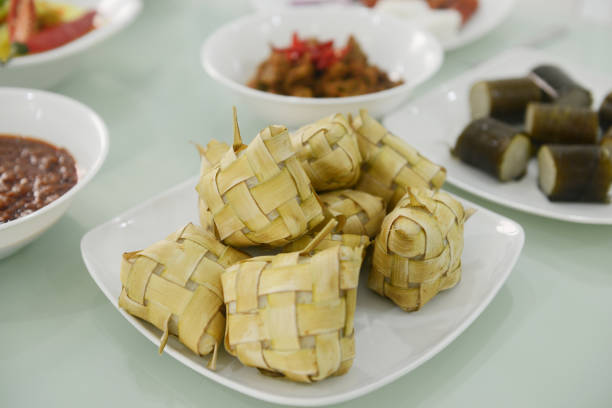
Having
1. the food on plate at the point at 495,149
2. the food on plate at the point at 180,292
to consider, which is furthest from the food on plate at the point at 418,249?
the food on plate at the point at 495,149

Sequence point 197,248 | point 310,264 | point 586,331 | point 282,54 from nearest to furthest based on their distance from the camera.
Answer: point 310,264 → point 197,248 → point 586,331 → point 282,54

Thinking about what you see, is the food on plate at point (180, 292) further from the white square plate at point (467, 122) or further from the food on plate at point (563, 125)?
the food on plate at point (563, 125)

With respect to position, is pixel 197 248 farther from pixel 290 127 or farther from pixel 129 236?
pixel 290 127

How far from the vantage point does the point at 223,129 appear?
1.83 metres

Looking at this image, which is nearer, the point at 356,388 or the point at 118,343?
the point at 356,388

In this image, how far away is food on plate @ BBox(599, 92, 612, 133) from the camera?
5.67ft

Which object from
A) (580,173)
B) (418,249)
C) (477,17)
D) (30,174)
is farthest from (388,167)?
(477,17)

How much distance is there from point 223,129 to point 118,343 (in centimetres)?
88

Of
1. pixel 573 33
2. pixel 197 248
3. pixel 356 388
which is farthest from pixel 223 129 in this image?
pixel 573 33

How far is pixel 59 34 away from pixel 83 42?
20cm

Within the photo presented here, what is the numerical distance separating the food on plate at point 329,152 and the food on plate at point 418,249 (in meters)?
0.16

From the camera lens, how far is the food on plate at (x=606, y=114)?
173 centimetres

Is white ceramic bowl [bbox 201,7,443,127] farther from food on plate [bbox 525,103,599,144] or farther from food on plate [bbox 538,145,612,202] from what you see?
food on plate [bbox 538,145,612,202]

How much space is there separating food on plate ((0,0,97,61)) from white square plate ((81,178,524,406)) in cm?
91
